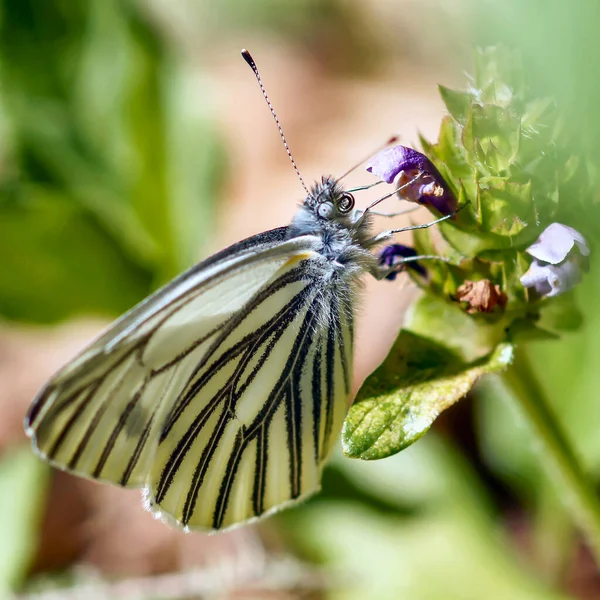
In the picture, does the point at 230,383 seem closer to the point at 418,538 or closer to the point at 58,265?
the point at 418,538

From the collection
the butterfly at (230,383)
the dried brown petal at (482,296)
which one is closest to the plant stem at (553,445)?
the dried brown petal at (482,296)

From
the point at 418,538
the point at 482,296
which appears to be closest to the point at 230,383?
the point at 482,296

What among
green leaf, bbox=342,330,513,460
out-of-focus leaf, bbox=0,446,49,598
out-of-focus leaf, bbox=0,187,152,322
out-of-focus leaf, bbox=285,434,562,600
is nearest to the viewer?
green leaf, bbox=342,330,513,460

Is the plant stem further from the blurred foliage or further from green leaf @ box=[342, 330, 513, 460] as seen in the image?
the blurred foliage

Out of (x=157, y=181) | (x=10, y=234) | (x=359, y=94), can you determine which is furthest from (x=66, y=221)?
(x=359, y=94)

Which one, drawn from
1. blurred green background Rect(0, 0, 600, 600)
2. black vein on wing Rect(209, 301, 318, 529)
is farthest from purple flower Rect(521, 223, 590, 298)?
blurred green background Rect(0, 0, 600, 600)

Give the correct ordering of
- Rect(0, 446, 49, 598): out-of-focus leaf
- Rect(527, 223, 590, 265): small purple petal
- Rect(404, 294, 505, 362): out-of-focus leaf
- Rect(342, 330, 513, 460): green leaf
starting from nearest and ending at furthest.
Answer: Rect(527, 223, 590, 265): small purple petal → Rect(342, 330, 513, 460): green leaf → Rect(404, 294, 505, 362): out-of-focus leaf → Rect(0, 446, 49, 598): out-of-focus leaf

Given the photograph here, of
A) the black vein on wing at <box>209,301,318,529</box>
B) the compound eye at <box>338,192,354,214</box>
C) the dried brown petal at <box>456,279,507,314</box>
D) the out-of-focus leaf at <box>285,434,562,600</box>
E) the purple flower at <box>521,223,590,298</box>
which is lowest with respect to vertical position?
the out-of-focus leaf at <box>285,434,562,600</box>
